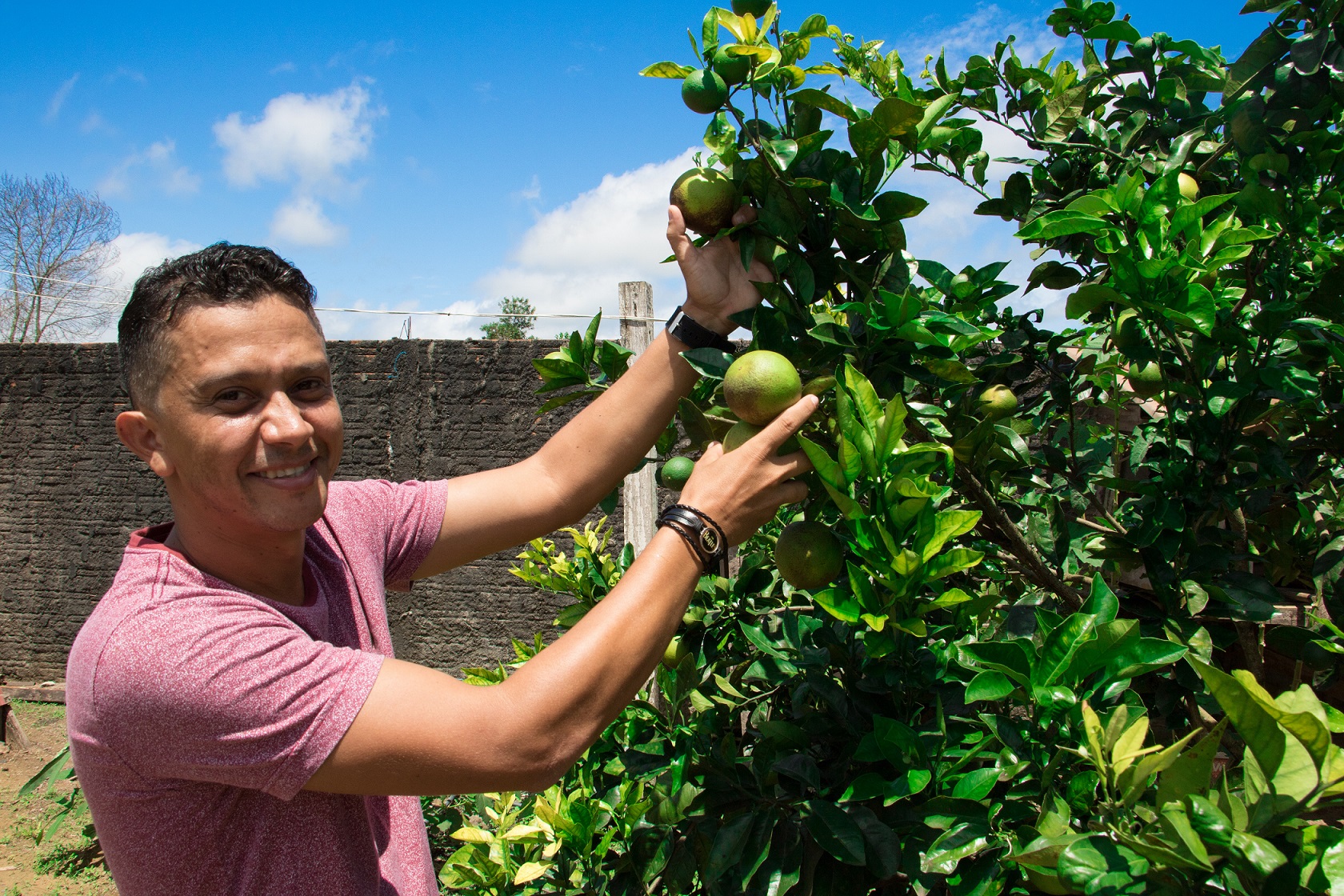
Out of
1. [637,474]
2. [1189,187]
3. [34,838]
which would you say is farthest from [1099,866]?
[34,838]

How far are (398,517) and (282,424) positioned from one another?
0.43 meters

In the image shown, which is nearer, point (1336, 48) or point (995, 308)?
point (1336, 48)

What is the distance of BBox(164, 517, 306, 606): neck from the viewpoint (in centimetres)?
110

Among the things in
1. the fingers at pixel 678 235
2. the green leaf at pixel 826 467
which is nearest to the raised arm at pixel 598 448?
the fingers at pixel 678 235

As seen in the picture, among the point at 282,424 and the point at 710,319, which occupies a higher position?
the point at 710,319

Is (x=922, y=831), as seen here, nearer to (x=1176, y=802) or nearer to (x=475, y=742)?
(x=1176, y=802)

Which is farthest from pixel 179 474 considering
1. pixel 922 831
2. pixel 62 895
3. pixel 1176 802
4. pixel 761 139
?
pixel 62 895

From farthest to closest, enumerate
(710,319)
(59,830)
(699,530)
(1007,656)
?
Answer: 1. (59,830)
2. (710,319)
3. (699,530)
4. (1007,656)

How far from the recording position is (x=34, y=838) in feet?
13.2

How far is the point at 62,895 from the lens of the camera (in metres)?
3.52

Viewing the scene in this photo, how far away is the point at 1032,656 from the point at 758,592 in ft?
2.48

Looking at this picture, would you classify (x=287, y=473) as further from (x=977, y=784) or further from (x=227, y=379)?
(x=977, y=784)

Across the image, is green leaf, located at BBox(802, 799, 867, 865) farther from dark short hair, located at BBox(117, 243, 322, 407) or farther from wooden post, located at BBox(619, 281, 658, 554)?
wooden post, located at BBox(619, 281, 658, 554)

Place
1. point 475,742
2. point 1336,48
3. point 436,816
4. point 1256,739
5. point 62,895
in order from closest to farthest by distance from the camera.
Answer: point 1256,739 < point 475,742 < point 1336,48 < point 436,816 < point 62,895
